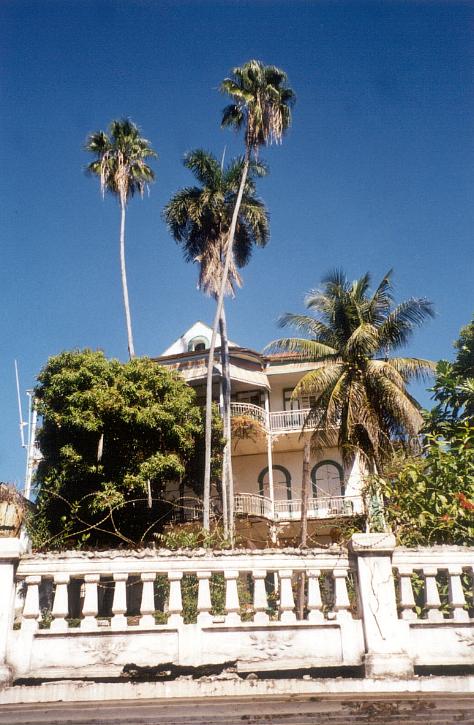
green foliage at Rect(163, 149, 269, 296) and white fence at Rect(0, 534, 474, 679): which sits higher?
green foliage at Rect(163, 149, 269, 296)

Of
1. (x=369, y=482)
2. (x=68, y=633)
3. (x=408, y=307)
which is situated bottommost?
(x=68, y=633)

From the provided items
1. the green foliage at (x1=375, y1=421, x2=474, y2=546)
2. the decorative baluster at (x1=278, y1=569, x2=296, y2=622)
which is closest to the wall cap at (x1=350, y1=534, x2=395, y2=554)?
the decorative baluster at (x1=278, y1=569, x2=296, y2=622)

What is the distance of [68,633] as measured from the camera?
16.4 feet

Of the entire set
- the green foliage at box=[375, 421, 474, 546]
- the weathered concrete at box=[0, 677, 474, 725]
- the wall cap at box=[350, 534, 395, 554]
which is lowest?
the weathered concrete at box=[0, 677, 474, 725]

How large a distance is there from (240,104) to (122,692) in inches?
888

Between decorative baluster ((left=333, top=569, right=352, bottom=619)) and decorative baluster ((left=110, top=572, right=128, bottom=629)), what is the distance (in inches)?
67.9

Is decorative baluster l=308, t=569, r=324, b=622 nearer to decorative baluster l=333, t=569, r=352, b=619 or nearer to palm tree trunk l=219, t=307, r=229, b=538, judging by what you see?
decorative baluster l=333, t=569, r=352, b=619

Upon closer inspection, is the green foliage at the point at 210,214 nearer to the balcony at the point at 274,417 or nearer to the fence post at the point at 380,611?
the balcony at the point at 274,417

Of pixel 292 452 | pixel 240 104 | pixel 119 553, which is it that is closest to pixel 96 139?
pixel 240 104

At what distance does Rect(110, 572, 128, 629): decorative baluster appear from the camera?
16.5 feet

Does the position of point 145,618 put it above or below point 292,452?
below

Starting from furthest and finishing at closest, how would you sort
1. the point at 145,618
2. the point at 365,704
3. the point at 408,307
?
1. the point at 408,307
2. the point at 145,618
3. the point at 365,704

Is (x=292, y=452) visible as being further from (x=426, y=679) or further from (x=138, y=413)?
(x=426, y=679)

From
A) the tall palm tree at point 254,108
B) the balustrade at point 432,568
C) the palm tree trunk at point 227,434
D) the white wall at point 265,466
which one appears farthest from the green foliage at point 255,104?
the balustrade at point 432,568
